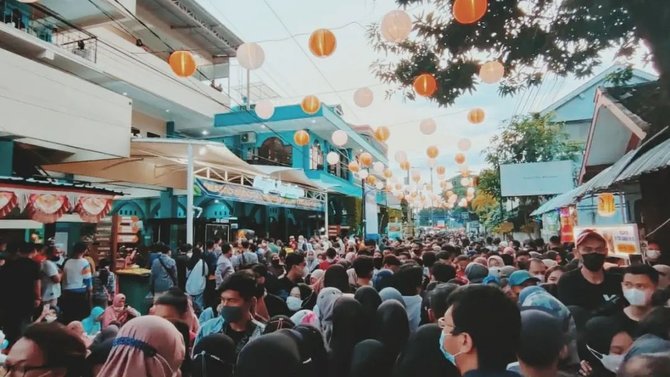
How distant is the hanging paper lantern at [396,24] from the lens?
5199 mm

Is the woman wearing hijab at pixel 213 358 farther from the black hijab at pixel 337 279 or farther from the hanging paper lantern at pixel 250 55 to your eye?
the hanging paper lantern at pixel 250 55

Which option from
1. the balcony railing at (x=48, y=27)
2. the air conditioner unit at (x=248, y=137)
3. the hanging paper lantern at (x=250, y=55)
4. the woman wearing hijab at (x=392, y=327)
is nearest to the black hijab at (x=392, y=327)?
the woman wearing hijab at (x=392, y=327)

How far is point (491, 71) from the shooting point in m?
5.97

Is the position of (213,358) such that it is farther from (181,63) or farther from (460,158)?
(460,158)

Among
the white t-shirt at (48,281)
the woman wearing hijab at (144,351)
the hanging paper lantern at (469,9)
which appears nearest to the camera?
the woman wearing hijab at (144,351)

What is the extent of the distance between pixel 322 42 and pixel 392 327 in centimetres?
388

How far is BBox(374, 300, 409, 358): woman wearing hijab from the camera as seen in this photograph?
3.34 meters

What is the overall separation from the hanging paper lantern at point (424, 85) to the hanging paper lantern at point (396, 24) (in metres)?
1.01

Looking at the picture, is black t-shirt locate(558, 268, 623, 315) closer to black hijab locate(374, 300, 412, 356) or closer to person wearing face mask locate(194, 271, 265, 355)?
black hijab locate(374, 300, 412, 356)

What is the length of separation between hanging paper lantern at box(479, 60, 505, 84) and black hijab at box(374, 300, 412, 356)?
12.8 feet

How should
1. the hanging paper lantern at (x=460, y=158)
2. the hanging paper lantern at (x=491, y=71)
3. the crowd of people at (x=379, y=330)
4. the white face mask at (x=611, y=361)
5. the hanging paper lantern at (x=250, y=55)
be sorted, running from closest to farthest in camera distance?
the crowd of people at (x=379, y=330) → the white face mask at (x=611, y=361) → the hanging paper lantern at (x=491, y=71) → the hanging paper lantern at (x=250, y=55) → the hanging paper lantern at (x=460, y=158)

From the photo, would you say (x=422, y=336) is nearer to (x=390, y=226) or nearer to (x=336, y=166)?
(x=390, y=226)

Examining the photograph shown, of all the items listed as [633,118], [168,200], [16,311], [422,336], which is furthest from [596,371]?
[168,200]

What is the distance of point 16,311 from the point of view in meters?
5.84
